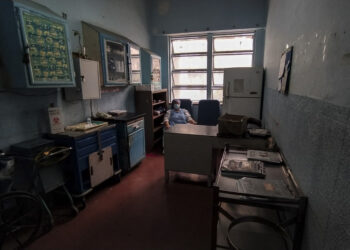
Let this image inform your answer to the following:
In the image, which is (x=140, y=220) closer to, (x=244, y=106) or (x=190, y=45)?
(x=244, y=106)

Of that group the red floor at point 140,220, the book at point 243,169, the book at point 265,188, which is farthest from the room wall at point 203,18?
the book at point 265,188

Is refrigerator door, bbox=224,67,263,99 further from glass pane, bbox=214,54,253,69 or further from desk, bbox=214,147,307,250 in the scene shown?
desk, bbox=214,147,307,250

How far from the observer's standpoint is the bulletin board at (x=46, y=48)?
1837mm

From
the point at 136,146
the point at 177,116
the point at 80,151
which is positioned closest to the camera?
the point at 80,151

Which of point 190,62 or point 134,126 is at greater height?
point 190,62

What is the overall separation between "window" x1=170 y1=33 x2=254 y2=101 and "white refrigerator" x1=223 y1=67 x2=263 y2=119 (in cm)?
99

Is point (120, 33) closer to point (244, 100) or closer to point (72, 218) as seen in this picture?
point (244, 100)

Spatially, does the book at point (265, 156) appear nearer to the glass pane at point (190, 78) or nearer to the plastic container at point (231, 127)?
the plastic container at point (231, 127)

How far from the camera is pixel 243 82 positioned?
12.3 ft

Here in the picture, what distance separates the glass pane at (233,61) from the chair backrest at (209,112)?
1.04 meters

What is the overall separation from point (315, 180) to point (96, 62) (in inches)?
108

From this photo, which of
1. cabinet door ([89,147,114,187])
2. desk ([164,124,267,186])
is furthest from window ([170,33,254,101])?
cabinet door ([89,147,114,187])

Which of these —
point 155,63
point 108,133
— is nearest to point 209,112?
point 155,63

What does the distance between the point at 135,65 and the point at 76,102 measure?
1436mm
